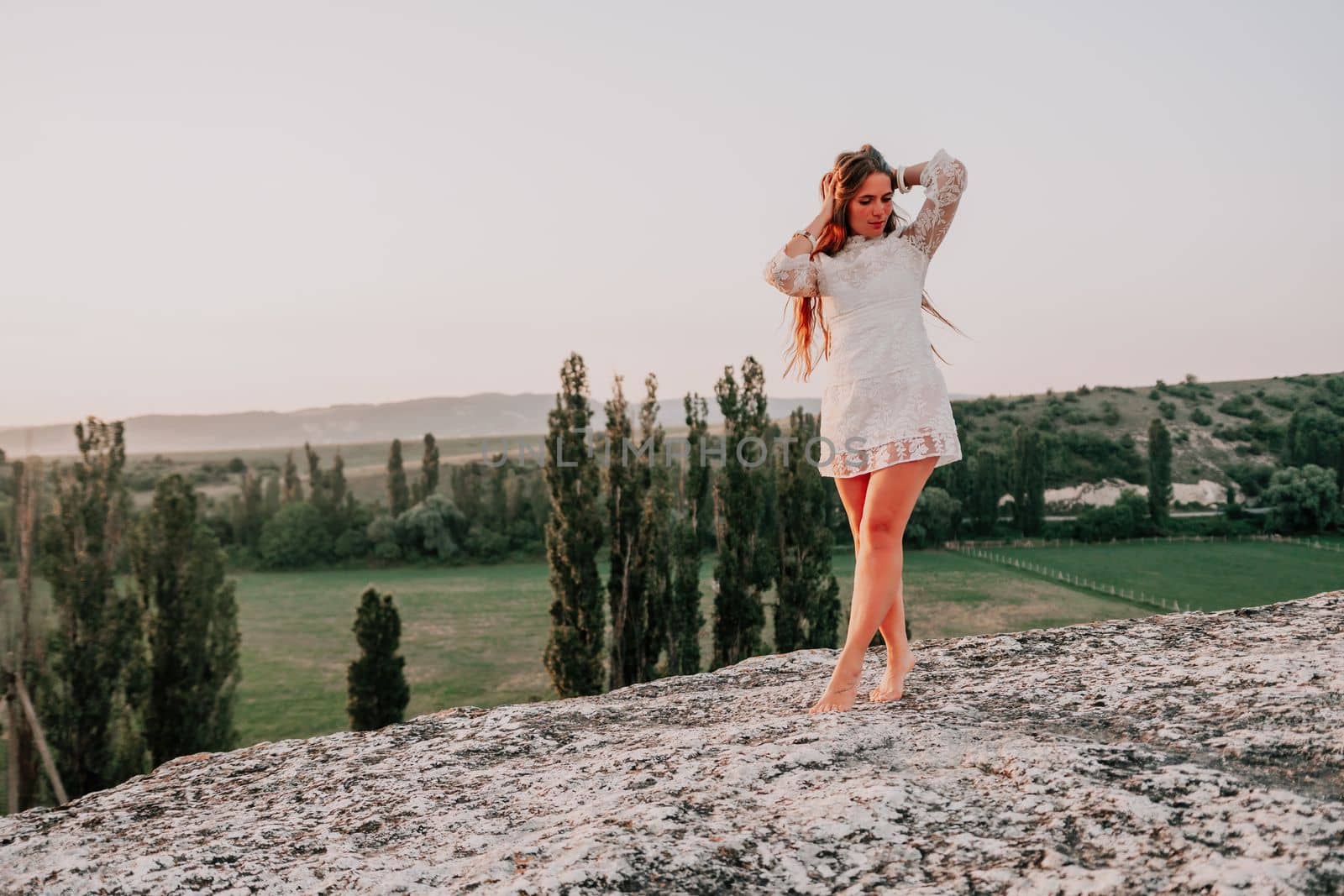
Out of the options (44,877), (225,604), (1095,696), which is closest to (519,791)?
(44,877)

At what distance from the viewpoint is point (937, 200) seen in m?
3.25

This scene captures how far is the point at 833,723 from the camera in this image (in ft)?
9.12

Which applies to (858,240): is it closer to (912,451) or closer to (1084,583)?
(912,451)

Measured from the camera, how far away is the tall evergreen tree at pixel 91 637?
1734cm

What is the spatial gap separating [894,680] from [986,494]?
5084 centimetres

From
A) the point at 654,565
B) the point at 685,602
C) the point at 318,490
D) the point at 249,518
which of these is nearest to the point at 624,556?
the point at 654,565

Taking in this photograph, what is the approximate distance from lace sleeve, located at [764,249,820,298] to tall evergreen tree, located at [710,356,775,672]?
19334mm

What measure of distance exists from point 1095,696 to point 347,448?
110705 mm

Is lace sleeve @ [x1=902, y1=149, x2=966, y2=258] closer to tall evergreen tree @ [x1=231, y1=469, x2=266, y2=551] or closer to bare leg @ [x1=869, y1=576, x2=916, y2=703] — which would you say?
bare leg @ [x1=869, y1=576, x2=916, y2=703]

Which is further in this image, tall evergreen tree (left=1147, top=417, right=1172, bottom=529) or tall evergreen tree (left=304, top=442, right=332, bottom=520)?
tall evergreen tree (left=304, top=442, right=332, bottom=520)

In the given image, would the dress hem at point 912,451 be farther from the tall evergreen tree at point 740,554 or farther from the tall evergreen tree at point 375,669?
the tall evergreen tree at point 740,554

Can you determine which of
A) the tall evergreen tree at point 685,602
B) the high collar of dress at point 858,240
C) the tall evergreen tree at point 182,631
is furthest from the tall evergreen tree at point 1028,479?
the high collar of dress at point 858,240

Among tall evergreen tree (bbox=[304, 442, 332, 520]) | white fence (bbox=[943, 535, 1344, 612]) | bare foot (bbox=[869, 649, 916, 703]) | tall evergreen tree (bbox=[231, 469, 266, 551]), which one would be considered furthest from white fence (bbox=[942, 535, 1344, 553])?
bare foot (bbox=[869, 649, 916, 703])

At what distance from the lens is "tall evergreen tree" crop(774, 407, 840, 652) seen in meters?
22.9
